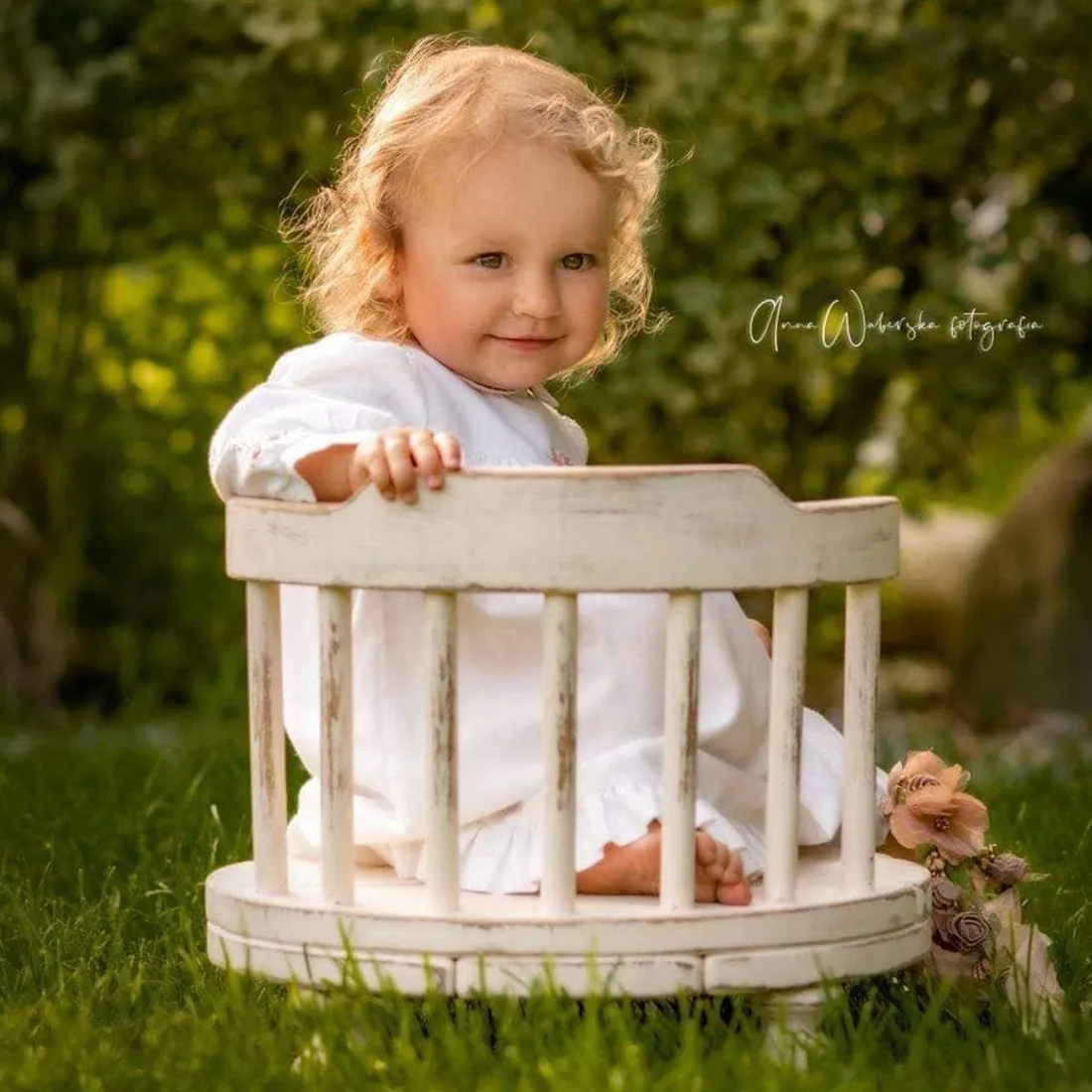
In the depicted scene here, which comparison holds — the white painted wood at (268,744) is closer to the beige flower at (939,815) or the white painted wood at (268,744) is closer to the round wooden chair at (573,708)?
the round wooden chair at (573,708)

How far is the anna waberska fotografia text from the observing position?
451cm

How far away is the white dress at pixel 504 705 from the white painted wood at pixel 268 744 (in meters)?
0.11

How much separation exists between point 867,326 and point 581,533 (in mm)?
2735

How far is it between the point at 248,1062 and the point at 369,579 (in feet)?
1.68

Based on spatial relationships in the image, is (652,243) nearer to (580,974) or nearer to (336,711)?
(336,711)

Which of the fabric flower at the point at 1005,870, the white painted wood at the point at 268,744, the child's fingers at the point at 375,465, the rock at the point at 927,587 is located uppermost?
the child's fingers at the point at 375,465

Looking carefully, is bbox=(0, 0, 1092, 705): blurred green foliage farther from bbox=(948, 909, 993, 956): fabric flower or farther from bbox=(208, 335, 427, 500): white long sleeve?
bbox=(948, 909, 993, 956): fabric flower

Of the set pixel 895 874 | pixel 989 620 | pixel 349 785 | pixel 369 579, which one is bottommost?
pixel 989 620

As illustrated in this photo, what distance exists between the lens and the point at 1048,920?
287 centimetres

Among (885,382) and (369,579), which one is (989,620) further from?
(369,579)

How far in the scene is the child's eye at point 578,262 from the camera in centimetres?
253

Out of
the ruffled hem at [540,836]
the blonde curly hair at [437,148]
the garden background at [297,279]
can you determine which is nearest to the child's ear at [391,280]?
the blonde curly hair at [437,148]

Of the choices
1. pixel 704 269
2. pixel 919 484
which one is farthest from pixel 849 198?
pixel 919 484

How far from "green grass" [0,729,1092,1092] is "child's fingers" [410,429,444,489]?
0.52m
